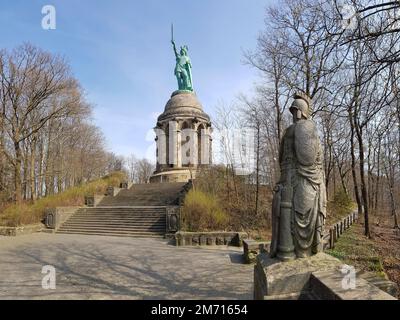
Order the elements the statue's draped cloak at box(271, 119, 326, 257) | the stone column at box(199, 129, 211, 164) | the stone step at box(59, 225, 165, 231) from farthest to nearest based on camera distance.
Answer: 1. the stone column at box(199, 129, 211, 164)
2. the stone step at box(59, 225, 165, 231)
3. the statue's draped cloak at box(271, 119, 326, 257)

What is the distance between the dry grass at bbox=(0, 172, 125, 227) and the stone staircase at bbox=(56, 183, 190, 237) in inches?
61.2

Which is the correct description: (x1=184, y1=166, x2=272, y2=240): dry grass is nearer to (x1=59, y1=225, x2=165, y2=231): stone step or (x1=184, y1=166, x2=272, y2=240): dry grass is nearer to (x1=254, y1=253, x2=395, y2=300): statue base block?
(x1=59, y1=225, x2=165, y2=231): stone step

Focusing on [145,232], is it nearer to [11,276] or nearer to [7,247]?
[7,247]

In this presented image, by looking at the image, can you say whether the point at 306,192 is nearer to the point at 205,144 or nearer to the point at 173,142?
the point at 173,142

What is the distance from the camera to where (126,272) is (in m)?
7.69

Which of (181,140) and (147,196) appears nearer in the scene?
(147,196)

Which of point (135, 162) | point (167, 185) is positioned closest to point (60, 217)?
point (167, 185)

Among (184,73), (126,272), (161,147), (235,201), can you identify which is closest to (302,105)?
(126,272)

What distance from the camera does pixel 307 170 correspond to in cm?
422

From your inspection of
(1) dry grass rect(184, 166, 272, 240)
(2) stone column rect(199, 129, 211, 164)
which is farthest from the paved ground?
(2) stone column rect(199, 129, 211, 164)

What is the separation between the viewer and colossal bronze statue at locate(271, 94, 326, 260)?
416 cm

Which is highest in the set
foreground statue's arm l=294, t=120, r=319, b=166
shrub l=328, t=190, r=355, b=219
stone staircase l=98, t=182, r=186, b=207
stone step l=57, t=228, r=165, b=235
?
foreground statue's arm l=294, t=120, r=319, b=166

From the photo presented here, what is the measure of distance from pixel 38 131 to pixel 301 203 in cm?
2963

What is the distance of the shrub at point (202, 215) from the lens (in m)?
13.9
